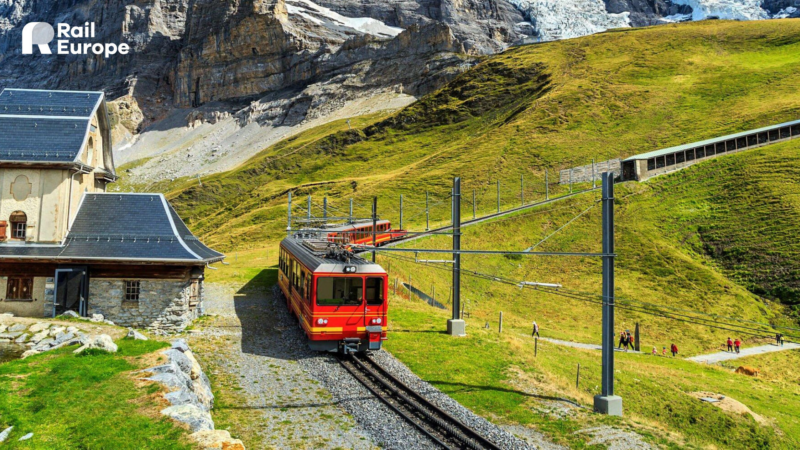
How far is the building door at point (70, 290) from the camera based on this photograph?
24.9m

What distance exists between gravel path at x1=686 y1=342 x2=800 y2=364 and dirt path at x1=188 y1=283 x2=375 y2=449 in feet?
82.7

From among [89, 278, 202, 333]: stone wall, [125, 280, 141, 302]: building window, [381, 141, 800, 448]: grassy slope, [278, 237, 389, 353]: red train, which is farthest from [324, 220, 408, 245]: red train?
[278, 237, 389, 353]: red train

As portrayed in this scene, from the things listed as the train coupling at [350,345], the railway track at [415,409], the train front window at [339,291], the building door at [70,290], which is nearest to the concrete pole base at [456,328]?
the railway track at [415,409]

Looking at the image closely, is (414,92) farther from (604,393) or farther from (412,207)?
(604,393)

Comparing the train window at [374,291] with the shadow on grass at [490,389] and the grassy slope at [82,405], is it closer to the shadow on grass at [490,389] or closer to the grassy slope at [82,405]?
the shadow on grass at [490,389]

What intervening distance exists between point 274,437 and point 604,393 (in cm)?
1074

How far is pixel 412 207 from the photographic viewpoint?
74000mm

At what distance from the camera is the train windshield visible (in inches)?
837

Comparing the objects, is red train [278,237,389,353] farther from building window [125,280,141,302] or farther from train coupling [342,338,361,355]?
building window [125,280,141,302]

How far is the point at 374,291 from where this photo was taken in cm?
2133

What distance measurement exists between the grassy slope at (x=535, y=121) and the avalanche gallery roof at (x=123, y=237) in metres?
44.8

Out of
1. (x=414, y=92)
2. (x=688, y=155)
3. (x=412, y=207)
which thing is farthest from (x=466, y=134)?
(x=414, y=92)

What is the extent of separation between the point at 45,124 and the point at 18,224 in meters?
5.27

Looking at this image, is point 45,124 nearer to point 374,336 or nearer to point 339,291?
point 339,291
